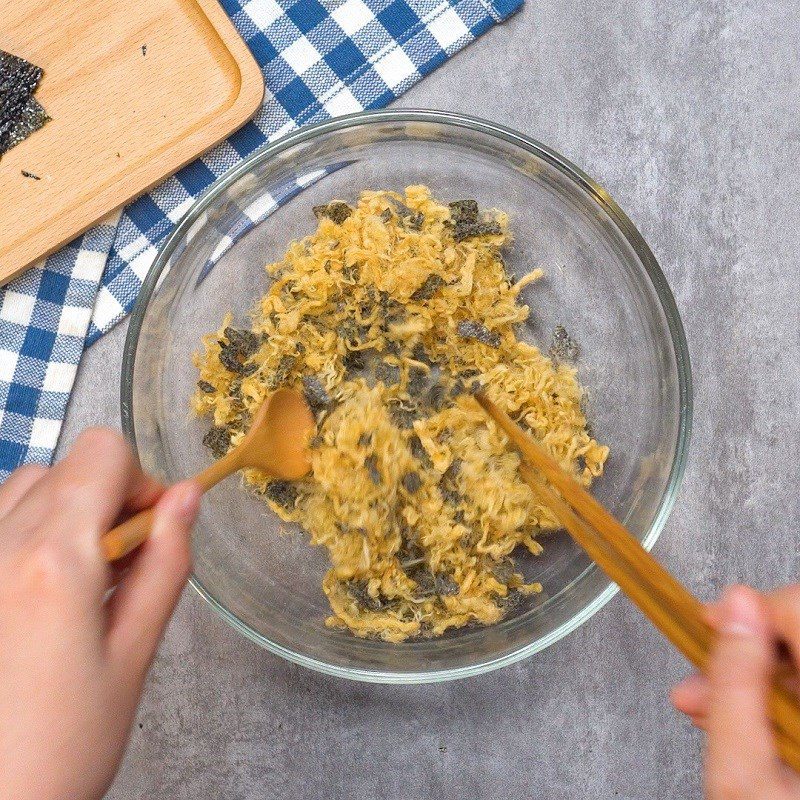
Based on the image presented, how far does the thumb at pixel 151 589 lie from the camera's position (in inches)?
35.4

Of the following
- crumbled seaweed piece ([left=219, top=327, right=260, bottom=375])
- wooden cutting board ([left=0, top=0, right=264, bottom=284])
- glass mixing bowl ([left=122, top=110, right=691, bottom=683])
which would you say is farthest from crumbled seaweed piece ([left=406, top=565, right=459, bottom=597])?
wooden cutting board ([left=0, top=0, right=264, bottom=284])

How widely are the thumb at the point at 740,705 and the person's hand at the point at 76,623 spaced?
616 mm

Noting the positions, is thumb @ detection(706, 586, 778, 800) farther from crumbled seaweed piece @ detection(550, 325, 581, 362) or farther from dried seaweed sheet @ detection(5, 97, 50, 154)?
dried seaweed sheet @ detection(5, 97, 50, 154)

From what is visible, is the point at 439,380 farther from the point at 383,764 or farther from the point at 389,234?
Answer: the point at 383,764

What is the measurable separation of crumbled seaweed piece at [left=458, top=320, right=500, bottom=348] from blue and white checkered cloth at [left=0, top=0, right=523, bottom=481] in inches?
22.6

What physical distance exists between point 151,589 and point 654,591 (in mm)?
587

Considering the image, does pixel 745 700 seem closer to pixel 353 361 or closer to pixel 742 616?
pixel 742 616

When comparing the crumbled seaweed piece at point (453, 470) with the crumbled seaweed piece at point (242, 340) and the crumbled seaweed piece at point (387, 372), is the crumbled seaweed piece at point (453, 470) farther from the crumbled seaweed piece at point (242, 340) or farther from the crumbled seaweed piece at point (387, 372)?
the crumbled seaweed piece at point (242, 340)

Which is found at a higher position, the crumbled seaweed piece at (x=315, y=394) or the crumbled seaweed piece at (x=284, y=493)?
the crumbled seaweed piece at (x=315, y=394)

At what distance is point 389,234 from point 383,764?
42.5 inches

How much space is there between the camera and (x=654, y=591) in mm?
897

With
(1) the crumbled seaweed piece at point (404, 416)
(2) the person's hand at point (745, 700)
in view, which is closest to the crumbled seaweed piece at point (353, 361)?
(1) the crumbled seaweed piece at point (404, 416)

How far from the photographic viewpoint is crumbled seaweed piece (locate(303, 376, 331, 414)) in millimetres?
1390

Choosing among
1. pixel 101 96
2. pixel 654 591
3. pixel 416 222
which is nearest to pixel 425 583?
pixel 654 591
